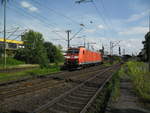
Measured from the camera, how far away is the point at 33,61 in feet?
165

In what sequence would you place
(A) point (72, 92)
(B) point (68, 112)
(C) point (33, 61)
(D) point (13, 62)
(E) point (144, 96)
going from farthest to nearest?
(C) point (33, 61), (D) point (13, 62), (A) point (72, 92), (E) point (144, 96), (B) point (68, 112)

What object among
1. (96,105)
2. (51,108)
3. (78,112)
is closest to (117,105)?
(96,105)

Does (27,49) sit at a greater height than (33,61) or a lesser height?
greater

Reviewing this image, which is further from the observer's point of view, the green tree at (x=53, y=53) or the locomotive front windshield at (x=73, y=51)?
the green tree at (x=53, y=53)

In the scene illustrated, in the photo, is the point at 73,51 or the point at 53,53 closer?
the point at 73,51

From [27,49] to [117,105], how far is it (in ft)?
157

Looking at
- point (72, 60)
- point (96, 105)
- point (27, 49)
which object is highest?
point (27, 49)

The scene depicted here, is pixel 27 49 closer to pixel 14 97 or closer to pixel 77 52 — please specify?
pixel 77 52

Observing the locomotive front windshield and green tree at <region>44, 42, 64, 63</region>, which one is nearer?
the locomotive front windshield

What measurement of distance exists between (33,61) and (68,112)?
151ft

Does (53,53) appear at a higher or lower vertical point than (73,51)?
higher

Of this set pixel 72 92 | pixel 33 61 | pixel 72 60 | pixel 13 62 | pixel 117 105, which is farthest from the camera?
pixel 33 61

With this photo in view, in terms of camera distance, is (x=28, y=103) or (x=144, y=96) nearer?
(x=28, y=103)

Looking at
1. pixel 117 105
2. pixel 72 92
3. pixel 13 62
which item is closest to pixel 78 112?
pixel 117 105
